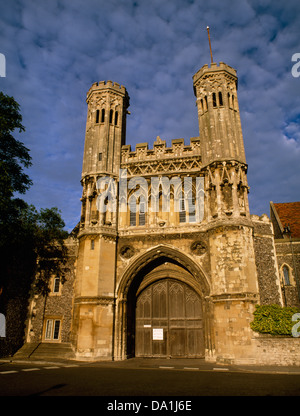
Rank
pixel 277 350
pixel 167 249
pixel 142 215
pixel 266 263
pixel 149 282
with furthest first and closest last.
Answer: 1. pixel 142 215
2. pixel 266 263
3. pixel 149 282
4. pixel 167 249
5. pixel 277 350

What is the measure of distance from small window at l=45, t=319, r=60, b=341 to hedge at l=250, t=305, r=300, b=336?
11466 millimetres

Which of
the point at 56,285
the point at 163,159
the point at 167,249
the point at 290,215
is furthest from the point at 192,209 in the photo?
the point at 290,215

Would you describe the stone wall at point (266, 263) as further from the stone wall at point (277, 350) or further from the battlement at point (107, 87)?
the battlement at point (107, 87)

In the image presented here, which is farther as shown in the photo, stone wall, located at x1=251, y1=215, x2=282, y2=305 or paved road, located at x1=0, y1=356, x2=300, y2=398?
stone wall, located at x1=251, y1=215, x2=282, y2=305

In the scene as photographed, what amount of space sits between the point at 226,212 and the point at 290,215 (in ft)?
42.8

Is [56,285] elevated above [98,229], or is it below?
below

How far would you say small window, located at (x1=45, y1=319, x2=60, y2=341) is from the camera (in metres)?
18.5

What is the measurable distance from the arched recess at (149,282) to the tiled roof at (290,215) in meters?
10.9

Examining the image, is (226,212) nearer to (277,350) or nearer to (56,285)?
(277,350)

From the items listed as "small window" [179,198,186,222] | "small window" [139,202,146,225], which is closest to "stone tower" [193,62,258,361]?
"small window" [179,198,186,222]

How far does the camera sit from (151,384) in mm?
9031

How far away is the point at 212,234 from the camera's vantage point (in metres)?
16.0

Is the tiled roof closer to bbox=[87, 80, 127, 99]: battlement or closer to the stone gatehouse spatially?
the stone gatehouse
